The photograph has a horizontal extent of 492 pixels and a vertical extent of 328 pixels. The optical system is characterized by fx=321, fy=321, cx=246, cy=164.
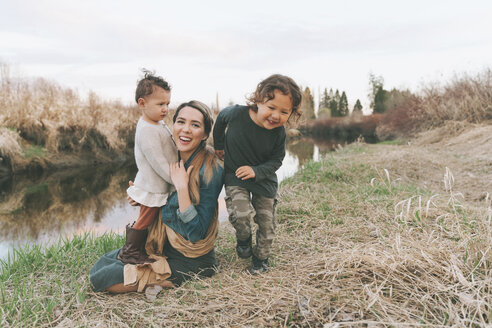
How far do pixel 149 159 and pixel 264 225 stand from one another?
3.33 feet

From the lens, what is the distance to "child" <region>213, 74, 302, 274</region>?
7.68 ft

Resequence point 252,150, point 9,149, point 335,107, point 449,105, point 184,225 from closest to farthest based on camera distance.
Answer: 1. point 184,225
2. point 252,150
3. point 9,149
4. point 449,105
5. point 335,107

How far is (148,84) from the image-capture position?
230 cm

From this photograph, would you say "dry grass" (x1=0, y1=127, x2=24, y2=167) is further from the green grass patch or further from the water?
the green grass patch

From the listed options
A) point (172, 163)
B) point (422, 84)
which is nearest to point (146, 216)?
point (172, 163)

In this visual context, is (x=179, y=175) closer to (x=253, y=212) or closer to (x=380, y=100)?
(x=253, y=212)

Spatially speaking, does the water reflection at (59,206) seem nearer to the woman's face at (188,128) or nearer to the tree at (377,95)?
the woman's face at (188,128)

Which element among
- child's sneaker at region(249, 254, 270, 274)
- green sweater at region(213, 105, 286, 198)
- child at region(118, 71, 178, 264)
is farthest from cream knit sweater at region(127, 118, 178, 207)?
child's sneaker at region(249, 254, 270, 274)

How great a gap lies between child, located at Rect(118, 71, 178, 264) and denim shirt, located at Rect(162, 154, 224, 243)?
10cm

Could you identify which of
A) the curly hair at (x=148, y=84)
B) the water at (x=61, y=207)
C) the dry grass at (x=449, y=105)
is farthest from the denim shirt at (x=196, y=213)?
the dry grass at (x=449, y=105)

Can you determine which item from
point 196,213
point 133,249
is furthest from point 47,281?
point 196,213

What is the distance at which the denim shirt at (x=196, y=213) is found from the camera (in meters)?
2.32

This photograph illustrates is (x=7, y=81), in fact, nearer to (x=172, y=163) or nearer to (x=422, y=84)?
(x=172, y=163)

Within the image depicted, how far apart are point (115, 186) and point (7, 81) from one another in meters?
6.53
